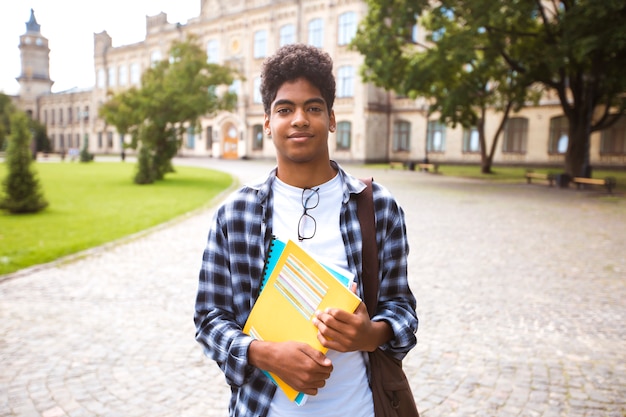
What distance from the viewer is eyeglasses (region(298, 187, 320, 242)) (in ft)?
5.98

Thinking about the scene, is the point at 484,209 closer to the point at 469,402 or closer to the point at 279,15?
the point at 469,402

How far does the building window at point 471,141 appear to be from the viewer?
3784cm

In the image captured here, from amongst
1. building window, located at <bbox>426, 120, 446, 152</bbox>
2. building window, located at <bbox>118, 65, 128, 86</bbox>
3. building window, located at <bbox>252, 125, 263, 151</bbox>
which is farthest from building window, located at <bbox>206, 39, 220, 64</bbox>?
building window, located at <bbox>426, 120, 446, 152</bbox>

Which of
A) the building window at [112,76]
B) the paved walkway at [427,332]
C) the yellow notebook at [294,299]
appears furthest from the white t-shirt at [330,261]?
the building window at [112,76]

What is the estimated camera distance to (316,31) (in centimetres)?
→ 4303

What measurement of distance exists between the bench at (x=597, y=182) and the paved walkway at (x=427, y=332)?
979 centimetres

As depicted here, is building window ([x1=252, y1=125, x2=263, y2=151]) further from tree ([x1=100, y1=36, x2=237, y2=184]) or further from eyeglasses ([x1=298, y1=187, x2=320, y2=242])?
eyeglasses ([x1=298, y1=187, x2=320, y2=242])

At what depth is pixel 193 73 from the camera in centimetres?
2412

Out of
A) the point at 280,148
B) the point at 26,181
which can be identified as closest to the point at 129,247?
the point at 26,181

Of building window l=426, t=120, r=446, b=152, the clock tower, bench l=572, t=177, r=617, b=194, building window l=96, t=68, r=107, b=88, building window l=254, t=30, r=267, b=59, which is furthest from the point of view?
the clock tower

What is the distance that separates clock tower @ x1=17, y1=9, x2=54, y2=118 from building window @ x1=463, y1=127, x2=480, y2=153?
6880 cm

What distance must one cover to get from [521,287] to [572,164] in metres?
17.5

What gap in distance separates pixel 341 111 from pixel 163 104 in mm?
20400

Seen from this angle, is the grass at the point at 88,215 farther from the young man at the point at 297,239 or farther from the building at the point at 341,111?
the building at the point at 341,111
